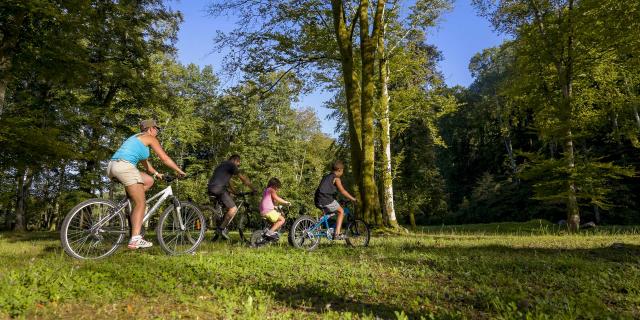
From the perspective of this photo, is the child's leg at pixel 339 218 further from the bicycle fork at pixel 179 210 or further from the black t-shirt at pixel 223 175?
the bicycle fork at pixel 179 210

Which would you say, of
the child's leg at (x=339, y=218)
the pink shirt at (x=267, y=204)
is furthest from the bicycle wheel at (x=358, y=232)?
the pink shirt at (x=267, y=204)

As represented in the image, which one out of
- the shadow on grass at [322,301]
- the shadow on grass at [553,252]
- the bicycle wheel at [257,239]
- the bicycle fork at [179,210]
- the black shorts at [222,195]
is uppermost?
the black shorts at [222,195]

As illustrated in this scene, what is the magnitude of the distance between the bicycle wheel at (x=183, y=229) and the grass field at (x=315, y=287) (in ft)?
1.04

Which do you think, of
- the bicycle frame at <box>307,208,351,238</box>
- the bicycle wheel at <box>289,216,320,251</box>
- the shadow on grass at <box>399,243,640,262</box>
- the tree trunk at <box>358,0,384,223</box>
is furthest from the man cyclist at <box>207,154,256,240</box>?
the tree trunk at <box>358,0,384,223</box>

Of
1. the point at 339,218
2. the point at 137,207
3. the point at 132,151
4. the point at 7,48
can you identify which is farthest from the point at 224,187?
the point at 7,48

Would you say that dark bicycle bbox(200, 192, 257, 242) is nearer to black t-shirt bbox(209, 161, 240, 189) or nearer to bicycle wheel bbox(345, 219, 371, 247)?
black t-shirt bbox(209, 161, 240, 189)

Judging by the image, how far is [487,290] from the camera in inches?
206

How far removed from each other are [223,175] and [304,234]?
2.21 meters

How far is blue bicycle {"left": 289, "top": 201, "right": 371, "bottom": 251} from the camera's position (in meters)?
9.22

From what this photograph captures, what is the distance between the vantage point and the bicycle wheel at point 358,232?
10.1m

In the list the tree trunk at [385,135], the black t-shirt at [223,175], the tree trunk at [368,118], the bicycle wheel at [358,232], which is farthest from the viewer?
the tree trunk at [385,135]

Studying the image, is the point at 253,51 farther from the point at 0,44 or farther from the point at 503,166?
the point at 503,166

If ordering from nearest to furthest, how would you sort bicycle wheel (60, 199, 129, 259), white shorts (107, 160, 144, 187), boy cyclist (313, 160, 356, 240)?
bicycle wheel (60, 199, 129, 259)
white shorts (107, 160, 144, 187)
boy cyclist (313, 160, 356, 240)

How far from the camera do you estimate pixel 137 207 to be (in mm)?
6531
